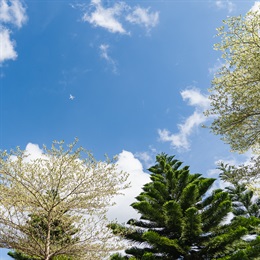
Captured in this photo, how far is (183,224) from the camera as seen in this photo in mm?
10492


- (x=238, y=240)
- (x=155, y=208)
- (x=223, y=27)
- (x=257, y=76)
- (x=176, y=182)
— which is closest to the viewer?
(x=257, y=76)

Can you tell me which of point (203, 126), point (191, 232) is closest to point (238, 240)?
point (191, 232)

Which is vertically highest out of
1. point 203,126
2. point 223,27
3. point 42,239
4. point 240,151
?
point 223,27

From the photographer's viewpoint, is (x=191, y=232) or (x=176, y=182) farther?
(x=176, y=182)

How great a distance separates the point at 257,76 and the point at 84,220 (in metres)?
6.25

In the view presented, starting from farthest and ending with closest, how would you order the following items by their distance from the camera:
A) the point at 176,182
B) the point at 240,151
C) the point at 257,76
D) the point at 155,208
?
the point at 176,182, the point at 155,208, the point at 240,151, the point at 257,76

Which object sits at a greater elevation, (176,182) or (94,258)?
(176,182)

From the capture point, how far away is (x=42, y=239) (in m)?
8.87

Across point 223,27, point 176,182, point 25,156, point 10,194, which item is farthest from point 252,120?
point 10,194

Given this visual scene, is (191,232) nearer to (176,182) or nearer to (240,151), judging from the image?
(176,182)

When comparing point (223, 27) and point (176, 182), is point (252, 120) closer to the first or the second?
point (223, 27)

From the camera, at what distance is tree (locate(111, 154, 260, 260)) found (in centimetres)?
1013

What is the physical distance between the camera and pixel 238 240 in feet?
33.0

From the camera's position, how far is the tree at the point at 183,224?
399 inches
